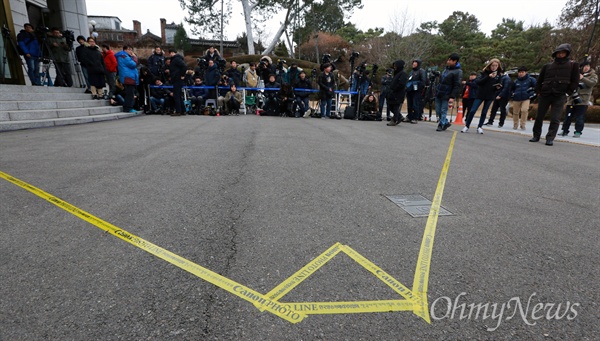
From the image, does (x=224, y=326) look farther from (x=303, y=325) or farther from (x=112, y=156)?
(x=112, y=156)

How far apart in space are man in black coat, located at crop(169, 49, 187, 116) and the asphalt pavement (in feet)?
23.1

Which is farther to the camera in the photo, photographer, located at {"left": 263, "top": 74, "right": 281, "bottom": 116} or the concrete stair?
photographer, located at {"left": 263, "top": 74, "right": 281, "bottom": 116}

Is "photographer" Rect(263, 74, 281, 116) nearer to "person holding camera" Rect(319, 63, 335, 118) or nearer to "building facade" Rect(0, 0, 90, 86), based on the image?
"person holding camera" Rect(319, 63, 335, 118)

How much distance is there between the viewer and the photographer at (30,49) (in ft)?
33.3

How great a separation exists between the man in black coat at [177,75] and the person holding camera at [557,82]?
35.3 feet

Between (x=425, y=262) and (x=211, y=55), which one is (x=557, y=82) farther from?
(x=211, y=55)

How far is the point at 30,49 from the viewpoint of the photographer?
10258mm

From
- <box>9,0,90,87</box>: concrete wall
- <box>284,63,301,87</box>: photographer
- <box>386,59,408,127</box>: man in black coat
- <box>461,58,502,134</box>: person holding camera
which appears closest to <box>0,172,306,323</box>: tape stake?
<box>386,59,408,127</box>: man in black coat

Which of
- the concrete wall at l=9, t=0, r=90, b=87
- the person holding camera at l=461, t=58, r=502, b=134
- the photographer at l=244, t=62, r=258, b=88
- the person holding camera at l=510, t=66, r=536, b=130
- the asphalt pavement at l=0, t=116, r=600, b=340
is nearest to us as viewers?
the asphalt pavement at l=0, t=116, r=600, b=340

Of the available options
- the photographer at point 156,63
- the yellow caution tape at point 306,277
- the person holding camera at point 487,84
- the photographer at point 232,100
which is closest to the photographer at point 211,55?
the photographer at point 232,100

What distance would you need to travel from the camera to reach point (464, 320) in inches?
64.3

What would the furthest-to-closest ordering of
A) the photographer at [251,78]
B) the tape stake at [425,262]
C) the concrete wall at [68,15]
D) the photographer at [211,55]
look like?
the photographer at [251,78], the concrete wall at [68,15], the photographer at [211,55], the tape stake at [425,262]

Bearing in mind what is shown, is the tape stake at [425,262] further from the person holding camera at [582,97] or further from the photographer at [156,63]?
the photographer at [156,63]

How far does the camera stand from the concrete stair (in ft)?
25.8
